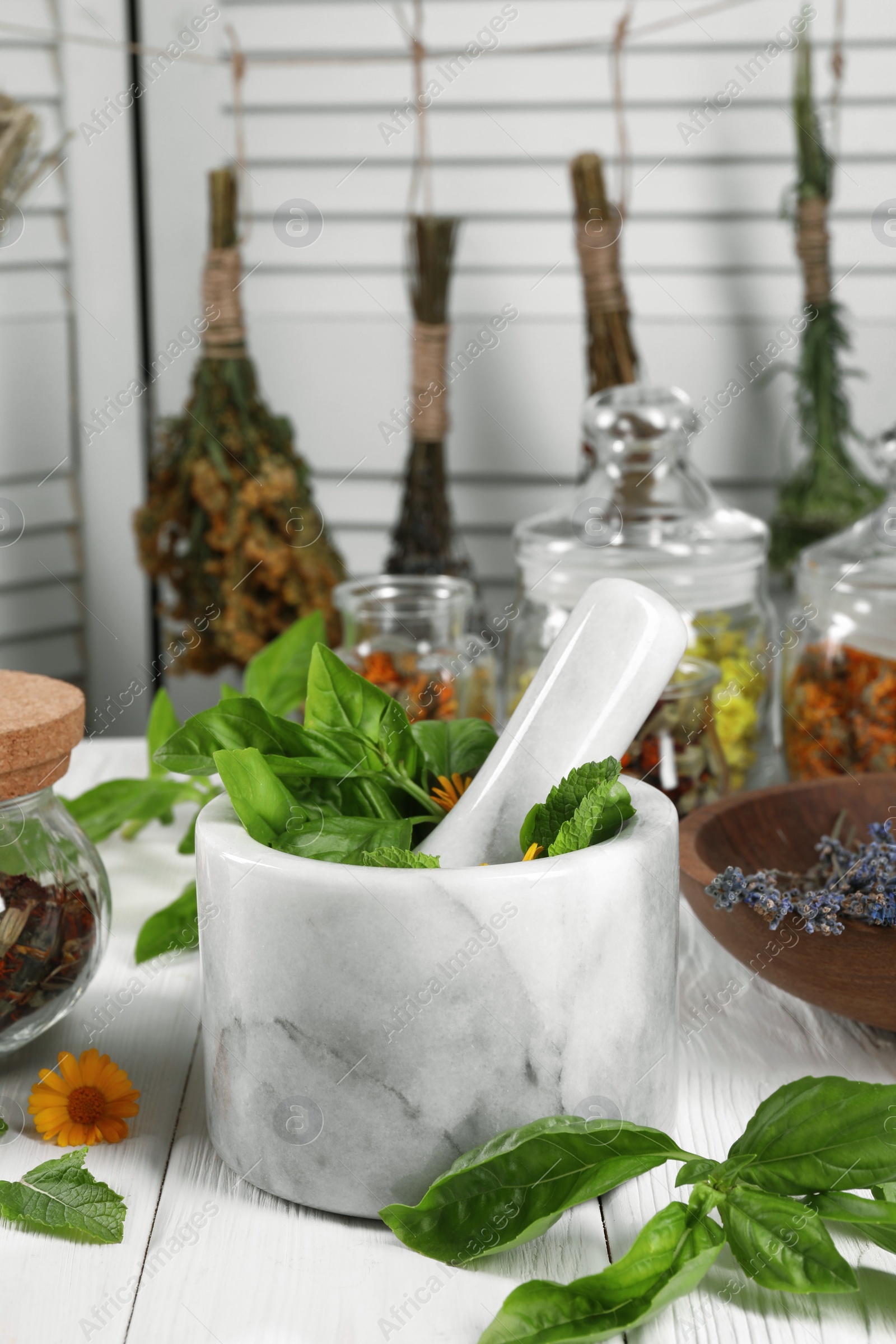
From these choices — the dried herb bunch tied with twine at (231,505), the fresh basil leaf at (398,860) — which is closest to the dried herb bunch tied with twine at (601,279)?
the dried herb bunch tied with twine at (231,505)

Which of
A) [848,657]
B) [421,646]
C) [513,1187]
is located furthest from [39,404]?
[513,1187]

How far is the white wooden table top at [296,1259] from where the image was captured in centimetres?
40

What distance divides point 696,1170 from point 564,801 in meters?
0.14

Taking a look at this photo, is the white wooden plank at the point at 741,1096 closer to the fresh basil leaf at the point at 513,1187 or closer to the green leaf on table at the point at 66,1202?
the fresh basil leaf at the point at 513,1187

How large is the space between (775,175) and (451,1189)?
1334 millimetres

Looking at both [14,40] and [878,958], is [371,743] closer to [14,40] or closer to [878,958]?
[878,958]

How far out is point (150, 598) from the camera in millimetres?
1666

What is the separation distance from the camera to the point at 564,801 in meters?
0.48

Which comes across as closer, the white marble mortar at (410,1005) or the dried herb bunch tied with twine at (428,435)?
the white marble mortar at (410,1005)

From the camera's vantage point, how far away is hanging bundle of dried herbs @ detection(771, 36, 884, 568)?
4.49ft

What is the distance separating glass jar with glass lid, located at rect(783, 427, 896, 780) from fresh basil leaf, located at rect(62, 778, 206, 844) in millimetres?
406

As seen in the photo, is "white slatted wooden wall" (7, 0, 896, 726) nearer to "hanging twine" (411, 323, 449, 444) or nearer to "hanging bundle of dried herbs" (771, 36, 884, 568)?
"hanging bundle of dried herbs" (771, 36, 884, 568)

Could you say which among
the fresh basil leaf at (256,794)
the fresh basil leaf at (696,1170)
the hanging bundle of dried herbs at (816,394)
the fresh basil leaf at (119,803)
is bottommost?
the fresh basil leaf at (696,1170)

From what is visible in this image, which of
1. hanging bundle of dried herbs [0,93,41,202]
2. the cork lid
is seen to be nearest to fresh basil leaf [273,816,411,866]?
the cork lid
